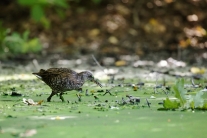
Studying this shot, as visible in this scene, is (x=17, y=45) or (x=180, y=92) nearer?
(x=180, y=92)

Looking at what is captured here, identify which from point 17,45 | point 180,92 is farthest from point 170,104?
point 17,45

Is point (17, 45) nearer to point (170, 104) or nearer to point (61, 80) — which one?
point (61, 80)

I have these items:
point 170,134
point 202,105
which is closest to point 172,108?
point 202,105

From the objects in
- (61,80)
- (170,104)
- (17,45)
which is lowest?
(170,104)

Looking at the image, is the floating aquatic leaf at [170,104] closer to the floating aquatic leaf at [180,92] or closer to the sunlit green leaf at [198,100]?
the floating aquatic leaf at [180,92]

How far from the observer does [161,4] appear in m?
12.5

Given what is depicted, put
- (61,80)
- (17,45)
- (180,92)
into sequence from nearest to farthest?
(180,92)
(61,80)
(17,45)

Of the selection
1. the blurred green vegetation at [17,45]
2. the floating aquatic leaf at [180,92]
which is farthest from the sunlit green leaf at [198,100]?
the blurred green vegetation at [17,45]

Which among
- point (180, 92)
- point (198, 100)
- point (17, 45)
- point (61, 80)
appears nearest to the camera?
point (198, 100)

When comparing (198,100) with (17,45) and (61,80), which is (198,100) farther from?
(17,45)

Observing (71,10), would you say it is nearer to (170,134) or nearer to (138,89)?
(138,89)

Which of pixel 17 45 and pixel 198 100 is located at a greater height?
pixel 17 45

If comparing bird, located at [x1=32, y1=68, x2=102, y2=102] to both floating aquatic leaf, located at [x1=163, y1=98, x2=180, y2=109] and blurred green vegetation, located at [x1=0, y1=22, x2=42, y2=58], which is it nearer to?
floating aquatic leaf, located at [x1=163, y1=98, x2=180, y2=109]

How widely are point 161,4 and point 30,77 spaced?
5.09 meters
